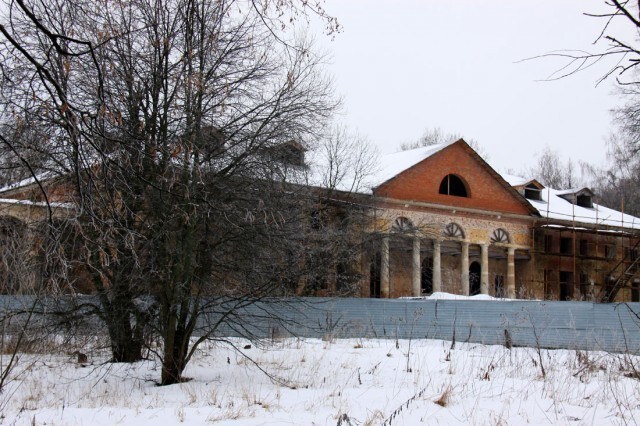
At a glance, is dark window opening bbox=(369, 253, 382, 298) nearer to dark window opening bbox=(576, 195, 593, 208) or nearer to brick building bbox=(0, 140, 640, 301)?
brick building bbox=(0, 140, 640, 301)

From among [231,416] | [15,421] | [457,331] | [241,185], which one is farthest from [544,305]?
[15,421]

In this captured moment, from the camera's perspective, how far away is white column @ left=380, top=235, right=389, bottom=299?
29906 millimetres

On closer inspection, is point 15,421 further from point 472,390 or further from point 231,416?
point 472,390

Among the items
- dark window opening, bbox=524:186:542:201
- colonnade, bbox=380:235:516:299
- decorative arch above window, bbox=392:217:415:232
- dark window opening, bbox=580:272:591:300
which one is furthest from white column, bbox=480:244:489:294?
dark window opening, bbox=580:272:591:300

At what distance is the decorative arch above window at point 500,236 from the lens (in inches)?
1378

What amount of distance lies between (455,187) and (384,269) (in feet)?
24.1

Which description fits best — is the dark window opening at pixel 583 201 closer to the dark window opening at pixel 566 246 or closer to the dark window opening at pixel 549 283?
the dark window opening at pixel 566 246

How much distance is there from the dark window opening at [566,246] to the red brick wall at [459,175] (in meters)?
3.84

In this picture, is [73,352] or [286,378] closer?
[286,378]

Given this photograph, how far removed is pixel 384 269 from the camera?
30.6 metres

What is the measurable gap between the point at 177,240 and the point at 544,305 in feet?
29.3

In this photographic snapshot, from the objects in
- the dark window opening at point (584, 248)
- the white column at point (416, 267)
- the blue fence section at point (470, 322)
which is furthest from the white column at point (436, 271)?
the blue fence section at point (470, 322)

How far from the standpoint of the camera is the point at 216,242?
36.2 ft

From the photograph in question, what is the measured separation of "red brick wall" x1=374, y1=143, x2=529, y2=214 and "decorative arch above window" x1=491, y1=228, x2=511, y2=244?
3.53ft
